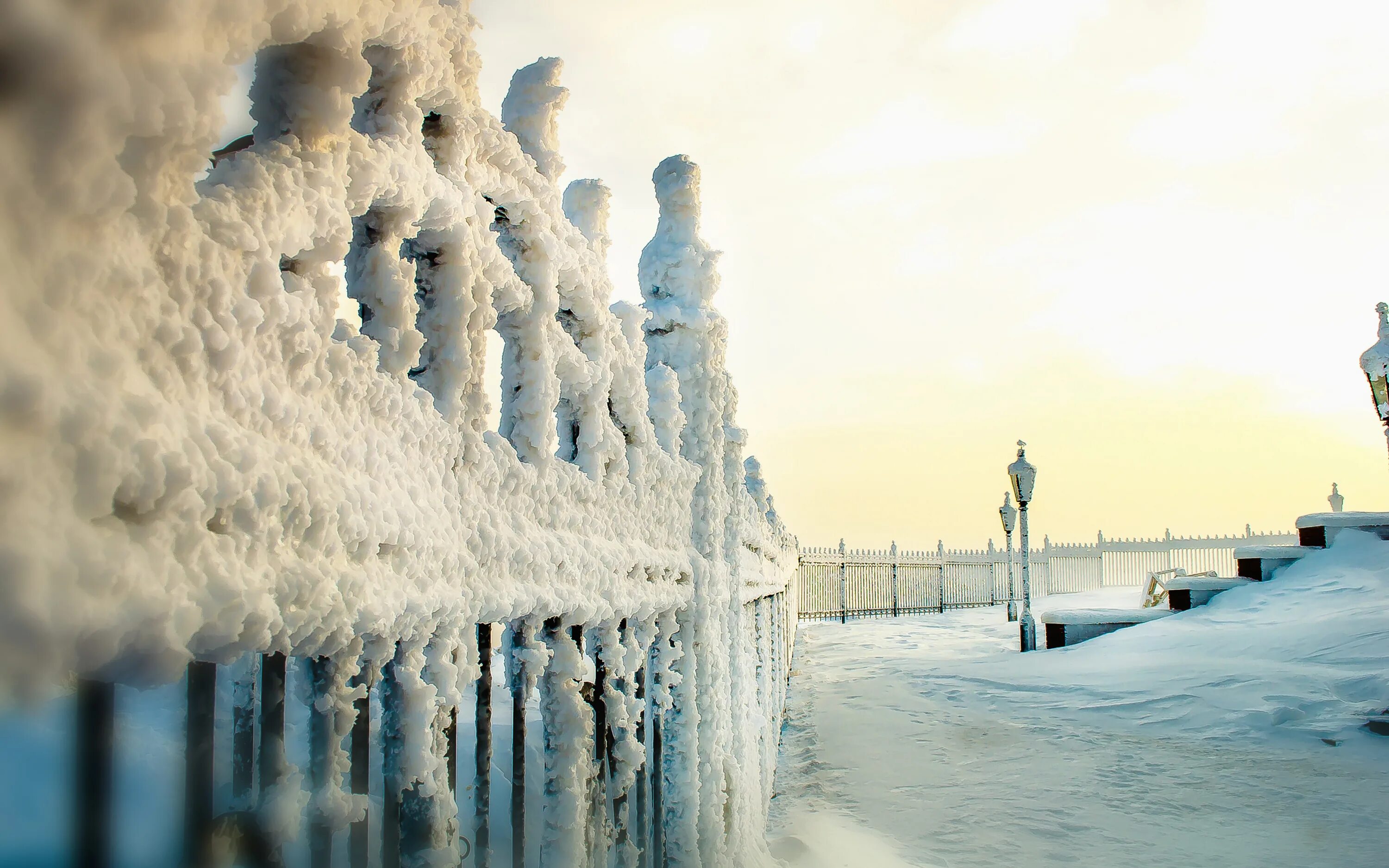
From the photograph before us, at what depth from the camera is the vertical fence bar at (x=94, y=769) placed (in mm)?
644

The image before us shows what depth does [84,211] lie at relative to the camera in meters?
0.58

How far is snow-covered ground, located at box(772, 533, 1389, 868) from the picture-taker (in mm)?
3928

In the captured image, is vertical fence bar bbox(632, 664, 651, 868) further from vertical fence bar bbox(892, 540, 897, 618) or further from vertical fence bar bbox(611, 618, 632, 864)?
vertical fence bar bbox(892, 540, 897, 618)

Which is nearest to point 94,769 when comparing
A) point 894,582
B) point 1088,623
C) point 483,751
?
point 483,751

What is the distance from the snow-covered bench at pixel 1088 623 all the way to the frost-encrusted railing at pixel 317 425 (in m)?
8.90

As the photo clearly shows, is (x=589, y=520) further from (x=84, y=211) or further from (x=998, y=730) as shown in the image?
(x=998, y=730)

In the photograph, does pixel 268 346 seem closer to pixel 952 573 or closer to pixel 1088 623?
pixel 1088 623

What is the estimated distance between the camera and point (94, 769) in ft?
2.12

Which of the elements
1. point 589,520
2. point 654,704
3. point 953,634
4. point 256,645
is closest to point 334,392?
point 256,645

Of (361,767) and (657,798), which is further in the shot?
(657,798)

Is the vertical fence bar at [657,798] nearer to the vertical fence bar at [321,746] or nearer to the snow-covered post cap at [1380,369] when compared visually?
the vertical fence bar at [321,746]

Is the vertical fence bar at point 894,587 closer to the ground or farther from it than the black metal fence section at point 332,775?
closer to the ground

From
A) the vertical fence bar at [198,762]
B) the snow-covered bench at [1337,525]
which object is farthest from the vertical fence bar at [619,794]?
the snow-covered bench at [1337,525]

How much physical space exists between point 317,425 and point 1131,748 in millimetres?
6078
